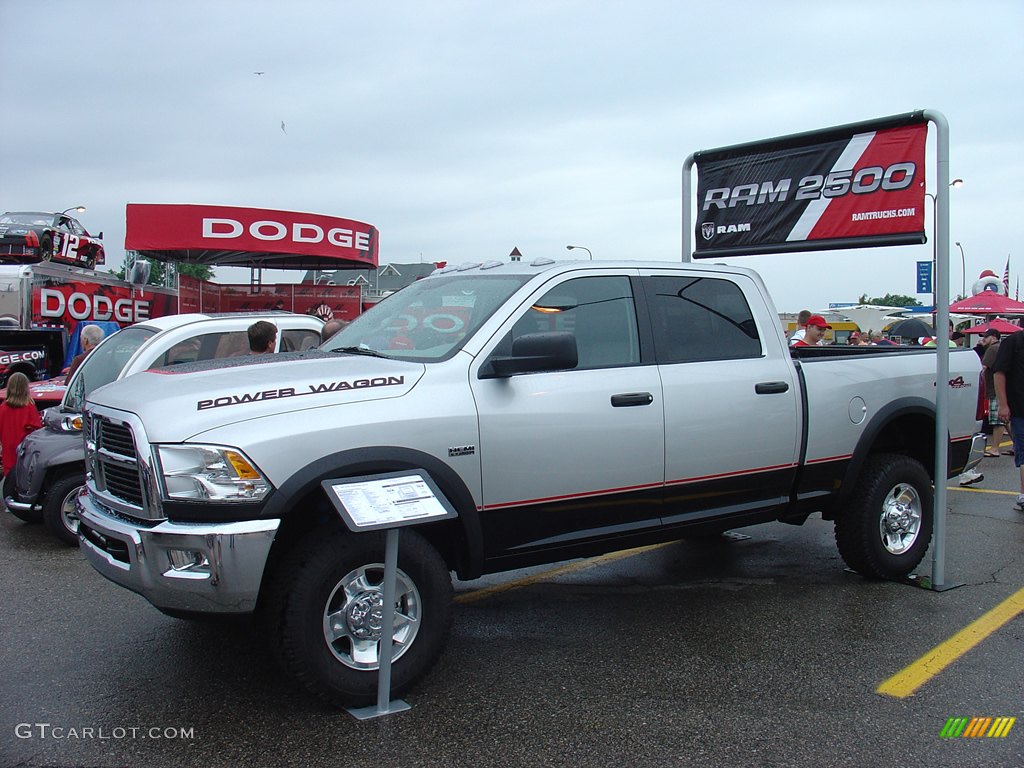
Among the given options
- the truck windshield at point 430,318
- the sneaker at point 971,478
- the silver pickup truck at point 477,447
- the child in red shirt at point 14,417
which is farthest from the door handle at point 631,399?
the sneaker at point 971,478

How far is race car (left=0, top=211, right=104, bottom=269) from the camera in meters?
18.4

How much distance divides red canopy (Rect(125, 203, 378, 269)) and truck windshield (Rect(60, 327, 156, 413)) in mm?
14595

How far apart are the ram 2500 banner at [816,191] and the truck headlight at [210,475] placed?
434 centimetres

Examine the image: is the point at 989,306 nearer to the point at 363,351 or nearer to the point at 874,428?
the point at 874,428

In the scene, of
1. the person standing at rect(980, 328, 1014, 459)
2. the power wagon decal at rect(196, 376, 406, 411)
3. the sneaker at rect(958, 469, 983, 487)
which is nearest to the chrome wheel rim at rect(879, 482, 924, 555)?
the power wagon decal at rect(196, 376, 406, 411)

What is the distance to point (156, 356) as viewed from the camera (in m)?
6.85

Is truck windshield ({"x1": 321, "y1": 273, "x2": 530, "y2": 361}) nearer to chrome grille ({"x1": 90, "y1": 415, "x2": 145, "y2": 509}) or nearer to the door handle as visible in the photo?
the door handle

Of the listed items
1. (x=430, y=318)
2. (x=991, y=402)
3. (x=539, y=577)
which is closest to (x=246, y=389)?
(x=430, y=318)

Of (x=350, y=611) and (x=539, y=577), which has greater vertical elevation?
(x=350, y=611)

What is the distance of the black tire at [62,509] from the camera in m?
6.57

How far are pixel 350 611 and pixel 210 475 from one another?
2.77ft

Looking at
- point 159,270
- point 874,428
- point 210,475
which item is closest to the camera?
point 210,475

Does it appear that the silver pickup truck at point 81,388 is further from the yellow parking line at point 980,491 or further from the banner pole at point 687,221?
the yellow parking line at point 980,491

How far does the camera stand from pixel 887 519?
567 centimetres
